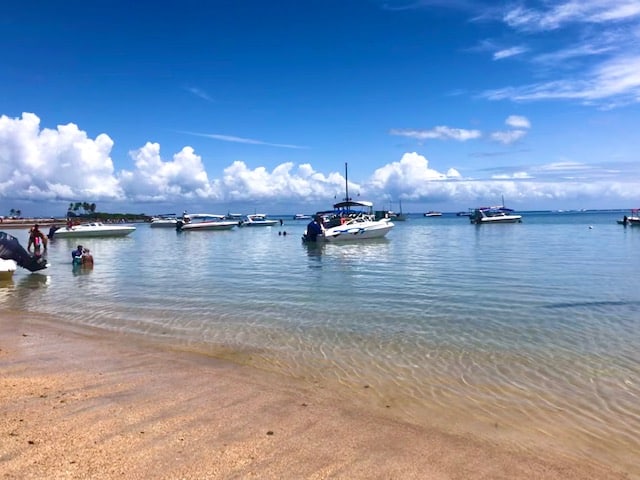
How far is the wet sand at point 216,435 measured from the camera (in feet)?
15.1

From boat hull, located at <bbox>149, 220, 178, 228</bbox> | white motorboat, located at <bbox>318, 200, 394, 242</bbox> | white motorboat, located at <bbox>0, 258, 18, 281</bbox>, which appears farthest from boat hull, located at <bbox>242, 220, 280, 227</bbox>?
white motorboat, located at <bbox>0, 258, 18, 281</bbox>

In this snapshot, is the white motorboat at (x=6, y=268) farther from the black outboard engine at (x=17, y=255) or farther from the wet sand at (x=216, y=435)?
the wet sand at (x=216, y=435)

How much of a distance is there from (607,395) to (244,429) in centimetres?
541

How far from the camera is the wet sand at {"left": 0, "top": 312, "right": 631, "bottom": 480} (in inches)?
181

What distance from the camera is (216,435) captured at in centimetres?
532

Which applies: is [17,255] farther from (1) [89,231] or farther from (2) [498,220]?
(2) [498,220]

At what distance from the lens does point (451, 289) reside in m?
17.2

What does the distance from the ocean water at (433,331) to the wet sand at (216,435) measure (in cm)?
65

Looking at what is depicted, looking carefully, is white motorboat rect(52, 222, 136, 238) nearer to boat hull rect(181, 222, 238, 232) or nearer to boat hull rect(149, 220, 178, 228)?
boat hull rect(181, 222, 238, 232)

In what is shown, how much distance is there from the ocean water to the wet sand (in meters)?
0.65

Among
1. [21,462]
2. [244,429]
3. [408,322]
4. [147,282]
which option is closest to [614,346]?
[408,322]

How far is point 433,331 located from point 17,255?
796 inches

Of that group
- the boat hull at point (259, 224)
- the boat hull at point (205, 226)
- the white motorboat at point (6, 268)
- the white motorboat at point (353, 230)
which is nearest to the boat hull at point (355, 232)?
the white motorboat at point (353, 230)

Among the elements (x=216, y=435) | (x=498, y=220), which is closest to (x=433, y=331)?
(x=216, y=435)
